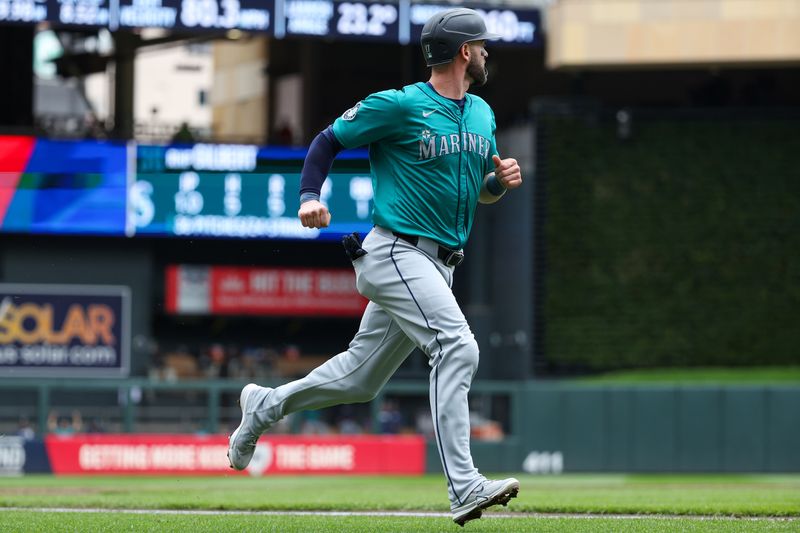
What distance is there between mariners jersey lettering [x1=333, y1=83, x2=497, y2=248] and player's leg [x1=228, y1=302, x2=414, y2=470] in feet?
1.56

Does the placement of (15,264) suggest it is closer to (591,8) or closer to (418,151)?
(591,8)

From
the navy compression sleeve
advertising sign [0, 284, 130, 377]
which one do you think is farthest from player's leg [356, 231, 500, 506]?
advertising sign [0, 284, 130, 377]

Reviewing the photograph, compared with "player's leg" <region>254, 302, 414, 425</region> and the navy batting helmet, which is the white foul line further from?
the navy batting helmet

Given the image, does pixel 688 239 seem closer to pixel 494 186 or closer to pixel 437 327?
pixel 494 186

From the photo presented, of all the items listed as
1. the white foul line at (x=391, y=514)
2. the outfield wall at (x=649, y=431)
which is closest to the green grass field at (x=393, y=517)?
the white foul line at (x=391, y=514)

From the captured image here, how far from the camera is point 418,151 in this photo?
6.05m

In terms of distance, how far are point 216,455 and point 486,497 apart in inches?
632

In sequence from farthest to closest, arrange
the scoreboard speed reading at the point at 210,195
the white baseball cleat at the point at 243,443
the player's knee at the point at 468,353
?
the scoreboard speed reading at the point at 210,195
the white baseball cleat at the point at 243,443
the player's knee at the point at 468,353

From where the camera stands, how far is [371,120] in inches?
237

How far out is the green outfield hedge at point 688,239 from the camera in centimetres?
2614

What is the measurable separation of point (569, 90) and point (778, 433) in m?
9.69

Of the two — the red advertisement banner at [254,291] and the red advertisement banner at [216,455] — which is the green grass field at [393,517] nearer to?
the red advertisement banner at [216,455]

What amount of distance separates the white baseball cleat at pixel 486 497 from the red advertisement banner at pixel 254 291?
22.1 meters

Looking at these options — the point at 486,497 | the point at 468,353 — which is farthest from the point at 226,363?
the point at 486,497
